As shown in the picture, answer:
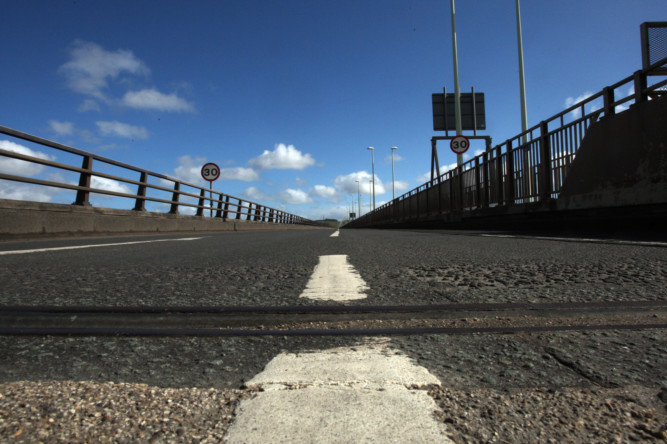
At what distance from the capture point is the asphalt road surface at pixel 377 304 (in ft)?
3.75

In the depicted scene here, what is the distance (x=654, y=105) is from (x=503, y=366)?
7.52 m

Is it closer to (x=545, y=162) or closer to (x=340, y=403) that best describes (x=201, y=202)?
(x=545, y=162)

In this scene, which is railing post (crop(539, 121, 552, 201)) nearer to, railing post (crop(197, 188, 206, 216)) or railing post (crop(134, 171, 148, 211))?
railing post (crop(134, 171, 148, 211))

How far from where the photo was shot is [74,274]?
A: 300cm

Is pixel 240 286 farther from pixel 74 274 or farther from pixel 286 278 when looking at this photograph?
pixel 74 274

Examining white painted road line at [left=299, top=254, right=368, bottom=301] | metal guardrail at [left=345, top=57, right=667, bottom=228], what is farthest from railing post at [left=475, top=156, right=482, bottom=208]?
white painted road line at [left=299, top=254, right=368, bottom=301]

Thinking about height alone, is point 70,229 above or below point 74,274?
above

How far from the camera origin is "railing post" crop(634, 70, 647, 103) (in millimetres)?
7102

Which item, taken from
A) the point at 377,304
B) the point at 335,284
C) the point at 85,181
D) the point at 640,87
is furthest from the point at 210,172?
the point at 377,304

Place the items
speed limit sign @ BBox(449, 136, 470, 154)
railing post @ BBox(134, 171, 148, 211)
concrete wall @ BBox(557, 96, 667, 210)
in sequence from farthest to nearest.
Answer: speed limit sign @ BBox(449, 136, 470, 154) < railing post @ BBox(134, 171, 148, 211) < concrete wall @ BBox(557, 96, 667, 210)

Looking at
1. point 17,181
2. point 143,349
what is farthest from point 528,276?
Result: point 17,181

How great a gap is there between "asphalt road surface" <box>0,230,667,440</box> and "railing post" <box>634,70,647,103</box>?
469cm

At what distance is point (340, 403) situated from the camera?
962 millimetres

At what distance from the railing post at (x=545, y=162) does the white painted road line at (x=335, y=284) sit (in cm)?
836
